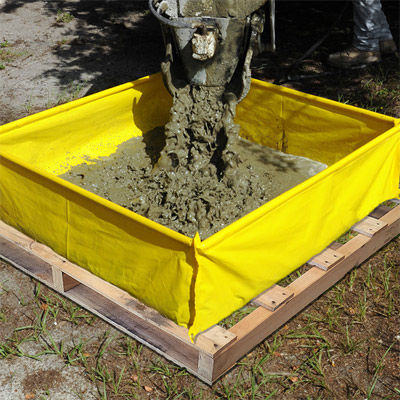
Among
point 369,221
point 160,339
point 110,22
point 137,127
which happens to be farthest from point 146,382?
point 110,22

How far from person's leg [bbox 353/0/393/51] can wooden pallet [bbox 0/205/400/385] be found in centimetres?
286

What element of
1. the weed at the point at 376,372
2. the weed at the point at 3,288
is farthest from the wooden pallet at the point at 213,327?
the weed at the point at 376,372

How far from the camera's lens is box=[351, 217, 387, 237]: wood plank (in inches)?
→ 145

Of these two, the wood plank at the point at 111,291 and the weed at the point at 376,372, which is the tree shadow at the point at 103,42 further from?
the weed at the point at 376,372

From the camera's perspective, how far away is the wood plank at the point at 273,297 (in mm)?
3072

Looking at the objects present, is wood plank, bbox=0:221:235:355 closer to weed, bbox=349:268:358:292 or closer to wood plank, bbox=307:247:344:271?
wood plank, bbox=307:247:344:271

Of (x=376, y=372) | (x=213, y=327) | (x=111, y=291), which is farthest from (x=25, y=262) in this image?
(x=376, y=372)

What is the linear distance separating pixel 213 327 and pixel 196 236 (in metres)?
0.54

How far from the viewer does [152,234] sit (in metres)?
2.78

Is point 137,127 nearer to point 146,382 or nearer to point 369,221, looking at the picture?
point 369,221

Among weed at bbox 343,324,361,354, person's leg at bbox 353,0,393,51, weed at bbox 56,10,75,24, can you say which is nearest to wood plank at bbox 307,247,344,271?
weed at bbox 343,324,361,354

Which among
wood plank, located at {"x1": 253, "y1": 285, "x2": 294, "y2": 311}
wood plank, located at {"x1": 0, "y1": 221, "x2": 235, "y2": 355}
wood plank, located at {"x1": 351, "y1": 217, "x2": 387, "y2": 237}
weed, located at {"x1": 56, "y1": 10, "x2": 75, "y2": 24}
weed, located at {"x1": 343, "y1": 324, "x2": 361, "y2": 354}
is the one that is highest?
weed, located at {"x1": 56, "y1": 10, "x2": 75, "y2": 24}

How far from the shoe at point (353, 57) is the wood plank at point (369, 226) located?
2.84 m

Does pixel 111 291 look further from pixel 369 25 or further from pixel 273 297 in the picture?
pixel 369 25
